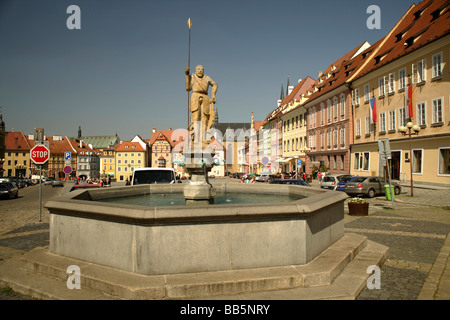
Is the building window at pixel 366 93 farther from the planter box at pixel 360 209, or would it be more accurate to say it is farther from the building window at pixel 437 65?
the planter box at pixel 360 209

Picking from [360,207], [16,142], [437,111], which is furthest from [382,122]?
[16,142]

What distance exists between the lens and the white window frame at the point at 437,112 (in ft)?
78.6

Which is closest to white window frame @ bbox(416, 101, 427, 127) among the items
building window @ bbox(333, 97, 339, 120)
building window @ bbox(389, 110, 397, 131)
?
building window @ bbox(389, 110, 397, 131)

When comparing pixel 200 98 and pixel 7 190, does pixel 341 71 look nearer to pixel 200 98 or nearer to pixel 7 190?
pixel 7 190

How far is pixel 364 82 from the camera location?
3522cm

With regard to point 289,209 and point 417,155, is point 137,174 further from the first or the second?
point 417,155

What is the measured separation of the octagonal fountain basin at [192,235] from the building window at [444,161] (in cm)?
2242

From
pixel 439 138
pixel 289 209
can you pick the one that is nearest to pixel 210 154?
pixel 289 209

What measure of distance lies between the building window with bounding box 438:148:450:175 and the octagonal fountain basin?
22421mm

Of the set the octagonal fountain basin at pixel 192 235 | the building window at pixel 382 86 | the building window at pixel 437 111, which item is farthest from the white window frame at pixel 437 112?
the octagonal fountain basin at pixel 192 235

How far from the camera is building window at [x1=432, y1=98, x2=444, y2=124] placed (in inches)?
955

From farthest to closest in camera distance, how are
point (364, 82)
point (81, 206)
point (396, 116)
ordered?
point (364, 82)
point (396, 116)
point (81, 206)
